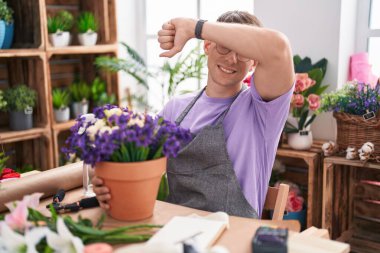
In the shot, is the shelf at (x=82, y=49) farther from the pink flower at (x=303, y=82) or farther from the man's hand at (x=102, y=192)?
the man's hand at (x=102, y=192)

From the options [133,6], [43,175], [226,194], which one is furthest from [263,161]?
[133,6]

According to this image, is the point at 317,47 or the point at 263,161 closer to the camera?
the point at 263,161

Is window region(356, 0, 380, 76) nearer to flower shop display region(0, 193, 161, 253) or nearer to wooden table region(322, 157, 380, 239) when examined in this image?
wooden table region(322, 157, 380, 239)

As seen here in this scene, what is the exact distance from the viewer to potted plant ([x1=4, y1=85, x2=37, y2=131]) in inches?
116

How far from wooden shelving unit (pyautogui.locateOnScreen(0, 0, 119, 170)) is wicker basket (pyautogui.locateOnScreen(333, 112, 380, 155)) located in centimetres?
171

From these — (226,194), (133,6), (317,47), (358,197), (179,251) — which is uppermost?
(133,6)

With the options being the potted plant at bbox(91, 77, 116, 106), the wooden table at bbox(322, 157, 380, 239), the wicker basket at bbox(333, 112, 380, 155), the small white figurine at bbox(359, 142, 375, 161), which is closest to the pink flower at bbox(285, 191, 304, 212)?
the wooden table at bbox(322, 157, 380, 239)

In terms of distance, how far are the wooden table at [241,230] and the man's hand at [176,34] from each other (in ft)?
1.48

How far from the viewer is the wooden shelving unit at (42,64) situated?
295 centimetres

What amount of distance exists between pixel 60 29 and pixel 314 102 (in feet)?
5.71

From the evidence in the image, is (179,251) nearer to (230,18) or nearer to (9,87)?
(230,18)

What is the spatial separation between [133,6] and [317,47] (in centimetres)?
170

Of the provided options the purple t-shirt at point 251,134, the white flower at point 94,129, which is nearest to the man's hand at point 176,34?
the purple t-shirt at point 251,134

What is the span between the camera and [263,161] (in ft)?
5.08
